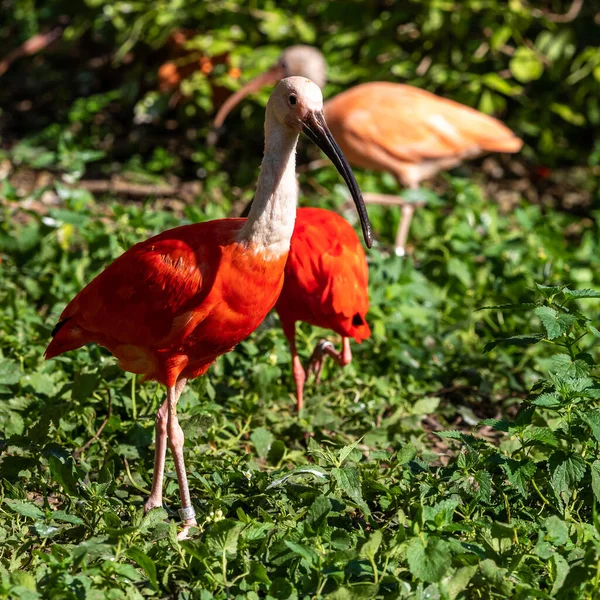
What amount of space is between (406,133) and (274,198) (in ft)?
11.6

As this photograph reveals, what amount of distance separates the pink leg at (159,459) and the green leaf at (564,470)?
1355 millimetres

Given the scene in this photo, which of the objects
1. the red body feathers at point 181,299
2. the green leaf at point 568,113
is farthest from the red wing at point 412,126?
the red body feathers at point 181,299

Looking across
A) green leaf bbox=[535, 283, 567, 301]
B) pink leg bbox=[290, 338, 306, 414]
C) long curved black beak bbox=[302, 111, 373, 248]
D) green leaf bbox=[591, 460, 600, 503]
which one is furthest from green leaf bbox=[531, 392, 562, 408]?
pink leg bbox=[290, 338, 306, 414]

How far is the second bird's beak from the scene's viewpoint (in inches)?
282

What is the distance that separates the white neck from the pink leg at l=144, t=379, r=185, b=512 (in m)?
0.72

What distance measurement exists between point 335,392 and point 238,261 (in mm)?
1474

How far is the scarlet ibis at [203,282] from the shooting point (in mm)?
3307

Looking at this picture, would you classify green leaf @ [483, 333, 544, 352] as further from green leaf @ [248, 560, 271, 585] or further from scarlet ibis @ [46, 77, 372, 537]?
green leaf @ [248, 560, 271, 585]

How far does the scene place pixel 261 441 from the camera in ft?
13.1

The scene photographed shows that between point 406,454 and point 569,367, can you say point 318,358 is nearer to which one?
point 406,454

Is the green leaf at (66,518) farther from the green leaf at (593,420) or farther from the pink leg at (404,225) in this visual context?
the pink leg at (404,225)

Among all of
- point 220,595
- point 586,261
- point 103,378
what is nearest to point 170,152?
point 586,261

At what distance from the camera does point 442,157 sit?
678cm

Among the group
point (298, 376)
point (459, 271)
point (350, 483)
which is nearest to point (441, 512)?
point (350, 483)
